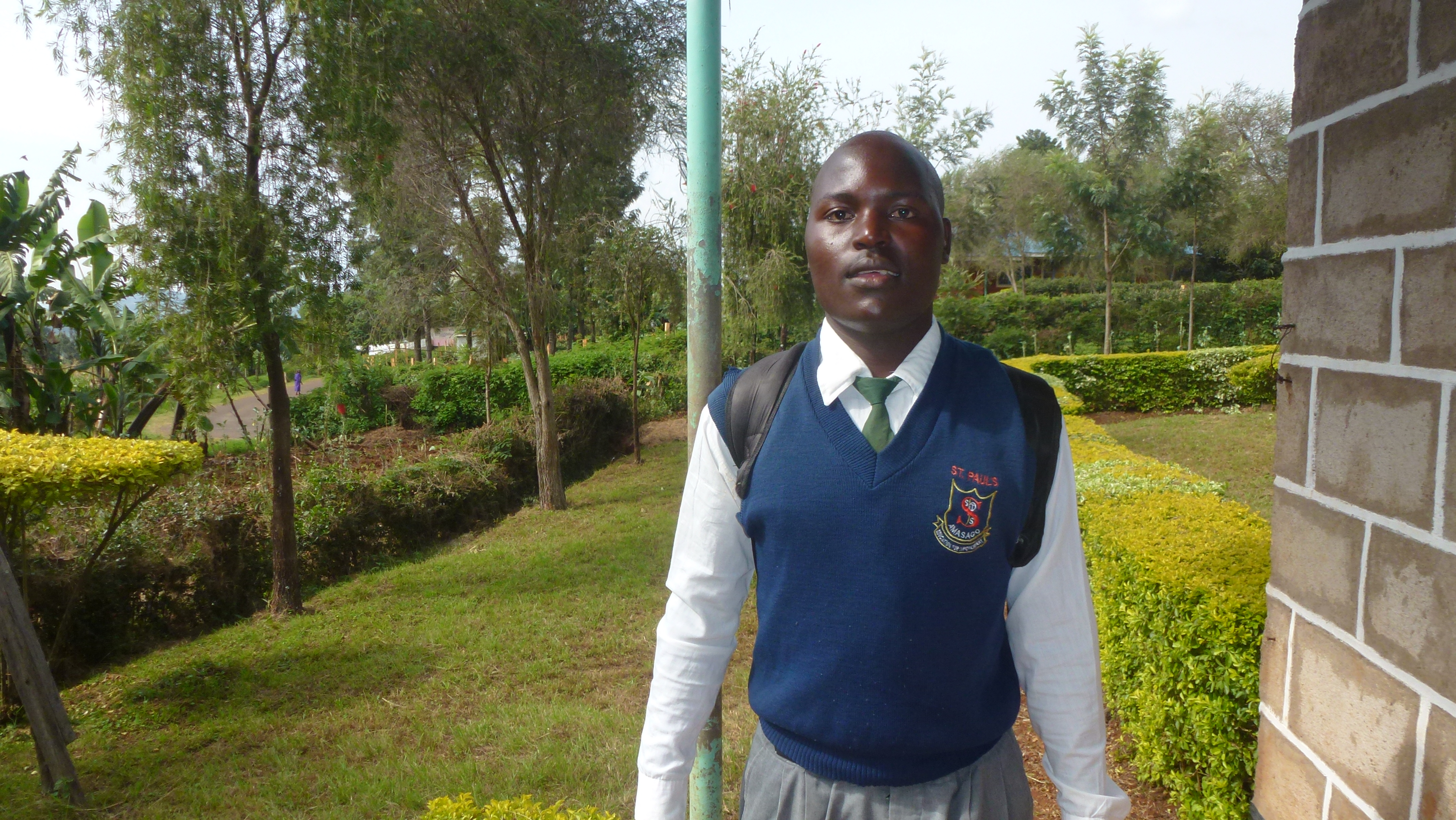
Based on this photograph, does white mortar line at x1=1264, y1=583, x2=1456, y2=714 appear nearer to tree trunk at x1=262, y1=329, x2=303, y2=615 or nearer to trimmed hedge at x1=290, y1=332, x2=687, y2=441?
tree trunk at x1=262, y1=329, x2=303, y2=615

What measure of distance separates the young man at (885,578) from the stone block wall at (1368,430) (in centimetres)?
61

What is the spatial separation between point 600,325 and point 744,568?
101 feet

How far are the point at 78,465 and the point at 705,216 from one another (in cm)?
420

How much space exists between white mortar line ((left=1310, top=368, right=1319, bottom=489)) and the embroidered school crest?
0.97 m

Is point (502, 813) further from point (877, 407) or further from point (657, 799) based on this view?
point (877, 407)

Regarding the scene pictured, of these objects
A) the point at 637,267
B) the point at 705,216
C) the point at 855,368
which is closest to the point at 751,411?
the point at 855,368

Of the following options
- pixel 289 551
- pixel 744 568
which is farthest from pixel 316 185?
pixel 744 568

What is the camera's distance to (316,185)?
7000mm

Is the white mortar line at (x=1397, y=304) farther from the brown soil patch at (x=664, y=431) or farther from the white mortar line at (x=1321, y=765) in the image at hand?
the brown soil patch at (x=664, y=431)

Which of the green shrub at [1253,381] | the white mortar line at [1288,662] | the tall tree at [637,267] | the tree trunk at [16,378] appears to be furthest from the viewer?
the tall tree at [637,267]

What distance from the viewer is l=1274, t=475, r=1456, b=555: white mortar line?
5.00ft

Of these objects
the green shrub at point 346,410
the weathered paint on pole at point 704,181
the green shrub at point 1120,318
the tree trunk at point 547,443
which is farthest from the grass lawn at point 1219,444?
the green shrub at point 346,410

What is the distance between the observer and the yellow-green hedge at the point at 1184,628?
2.80m

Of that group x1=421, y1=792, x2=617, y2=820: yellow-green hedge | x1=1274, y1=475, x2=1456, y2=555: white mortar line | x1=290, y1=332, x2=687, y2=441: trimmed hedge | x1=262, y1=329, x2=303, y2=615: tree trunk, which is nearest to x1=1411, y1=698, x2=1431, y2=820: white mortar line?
x1=1274, y1=475, x2=1456, y2=555: white mortar line
